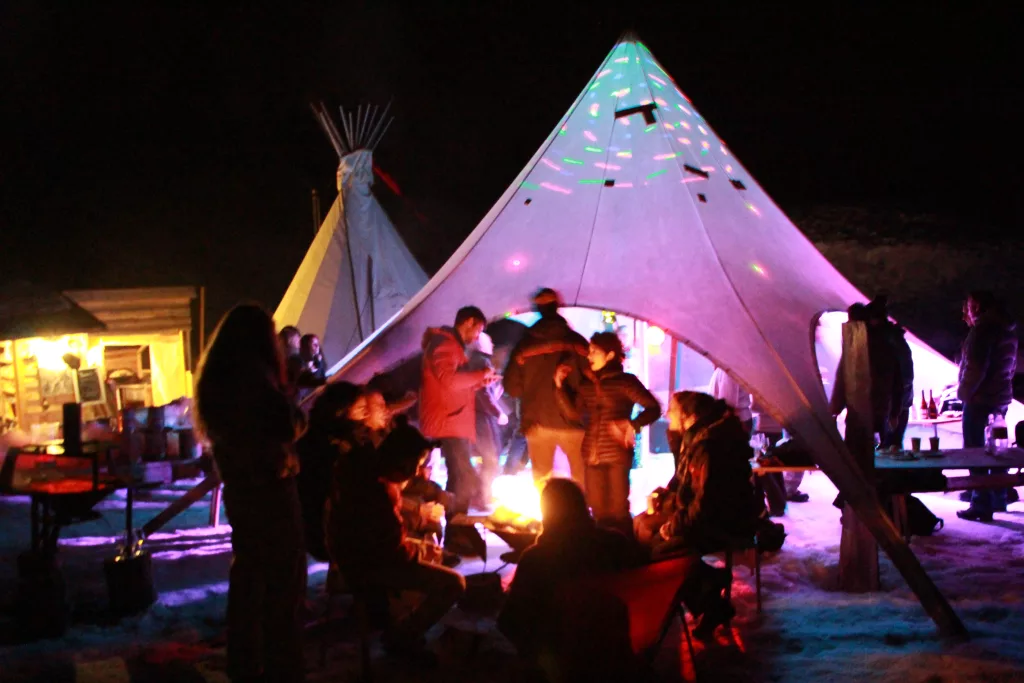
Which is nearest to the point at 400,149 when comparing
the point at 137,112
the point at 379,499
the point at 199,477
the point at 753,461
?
the point at 137,112

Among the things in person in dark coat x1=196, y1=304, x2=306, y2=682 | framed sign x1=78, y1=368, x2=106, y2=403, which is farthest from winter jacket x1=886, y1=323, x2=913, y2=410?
framed sign x1=78, y1=368, x2=106, y2=403

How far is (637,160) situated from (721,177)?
646mm

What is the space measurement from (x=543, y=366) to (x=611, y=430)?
0.66 meters

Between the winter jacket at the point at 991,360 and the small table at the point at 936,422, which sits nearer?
the winter jacket at the point at 991,360

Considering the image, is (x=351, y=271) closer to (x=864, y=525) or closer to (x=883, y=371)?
(x=883, y=371)

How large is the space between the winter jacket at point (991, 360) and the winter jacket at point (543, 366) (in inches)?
120

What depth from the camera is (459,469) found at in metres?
5.01

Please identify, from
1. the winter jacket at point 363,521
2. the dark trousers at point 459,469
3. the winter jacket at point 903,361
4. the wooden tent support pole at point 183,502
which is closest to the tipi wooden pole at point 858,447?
the winter jacket at point 903,361

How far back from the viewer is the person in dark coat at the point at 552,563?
2418mm

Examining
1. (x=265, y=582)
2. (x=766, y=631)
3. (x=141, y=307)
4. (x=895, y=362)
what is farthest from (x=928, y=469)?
(x=141, y=307)

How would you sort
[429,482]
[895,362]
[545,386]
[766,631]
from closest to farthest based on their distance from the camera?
[766,631] → [429,482] → [545,386] → [895,362]

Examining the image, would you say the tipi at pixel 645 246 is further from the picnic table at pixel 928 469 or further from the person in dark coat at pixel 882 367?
the picnic table at pixel 928 469

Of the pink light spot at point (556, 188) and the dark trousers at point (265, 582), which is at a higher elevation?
the pink light spot at point (556, 188)

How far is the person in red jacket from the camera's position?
4824 mm
